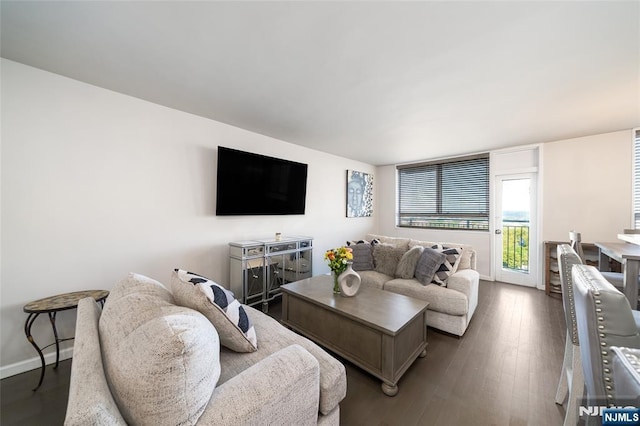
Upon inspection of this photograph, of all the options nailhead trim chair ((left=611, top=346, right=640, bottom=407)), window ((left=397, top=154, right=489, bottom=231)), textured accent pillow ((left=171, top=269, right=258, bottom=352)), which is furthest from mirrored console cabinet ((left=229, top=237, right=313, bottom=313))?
window ((left=397, top=154, right=489, bottom=231))

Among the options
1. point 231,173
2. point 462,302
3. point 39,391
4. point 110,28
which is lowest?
point 39,391

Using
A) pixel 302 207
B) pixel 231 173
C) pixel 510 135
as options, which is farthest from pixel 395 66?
pixel 510 135

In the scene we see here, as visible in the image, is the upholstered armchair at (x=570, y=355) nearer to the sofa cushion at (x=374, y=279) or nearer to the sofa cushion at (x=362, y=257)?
the sofa cushion at (x=374, y=279)

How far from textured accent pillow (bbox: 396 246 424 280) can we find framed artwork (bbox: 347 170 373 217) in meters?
2.07

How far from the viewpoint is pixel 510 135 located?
3.33m

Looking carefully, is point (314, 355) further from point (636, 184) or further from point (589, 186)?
point (636, 184)

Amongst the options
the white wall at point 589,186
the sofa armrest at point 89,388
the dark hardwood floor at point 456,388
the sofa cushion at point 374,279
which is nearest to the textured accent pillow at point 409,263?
the sofa cushion at point 374,279

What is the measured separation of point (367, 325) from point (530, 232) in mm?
3928

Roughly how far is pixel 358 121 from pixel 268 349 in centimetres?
258

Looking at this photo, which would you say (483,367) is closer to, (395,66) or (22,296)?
(395,66)

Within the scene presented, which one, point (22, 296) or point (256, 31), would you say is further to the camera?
point (22, 296)

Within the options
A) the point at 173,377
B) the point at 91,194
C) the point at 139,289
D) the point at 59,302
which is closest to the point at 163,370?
the point at 173,377

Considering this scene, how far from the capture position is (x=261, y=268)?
295cm

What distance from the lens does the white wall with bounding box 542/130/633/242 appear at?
3.18m
